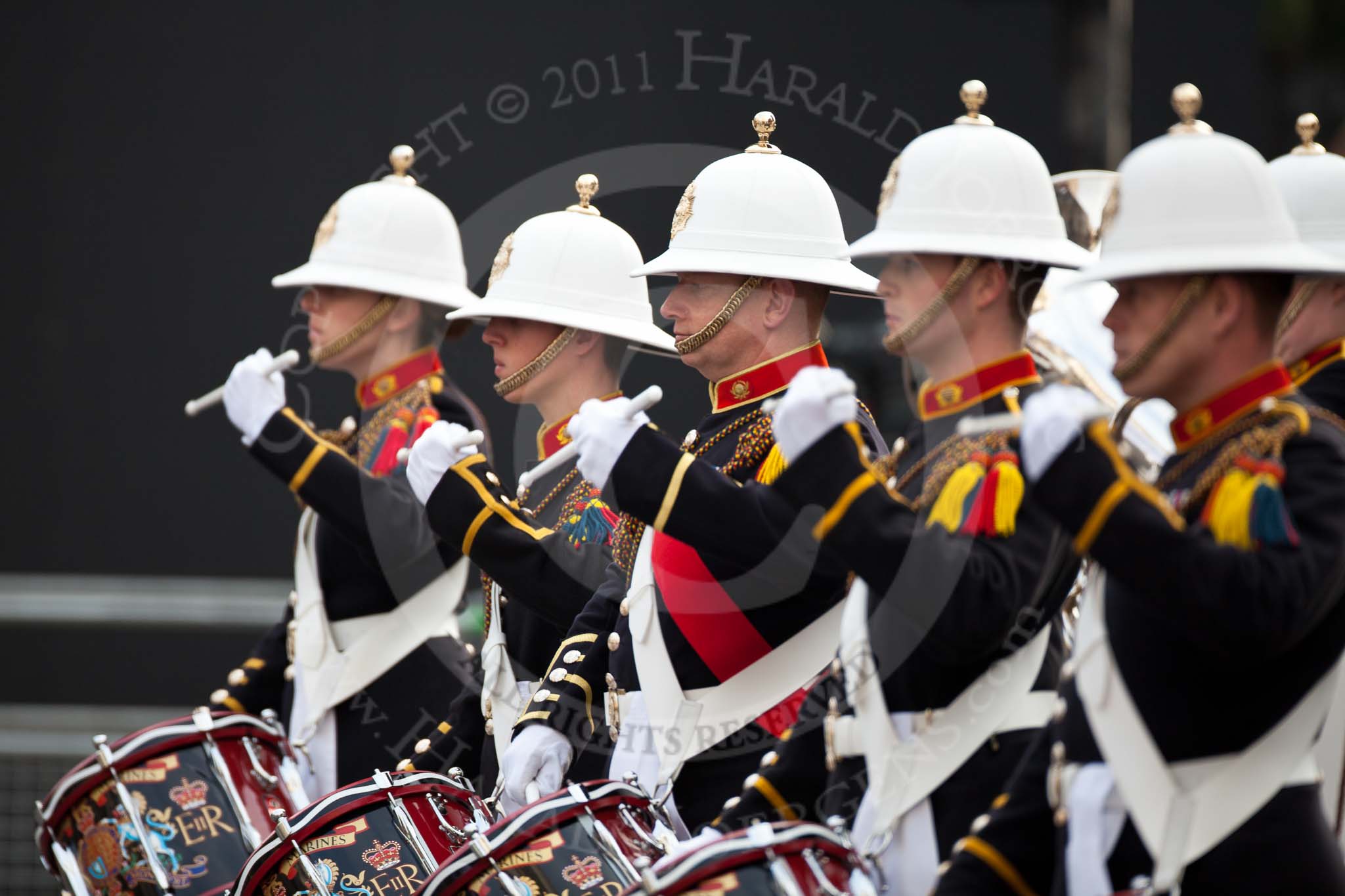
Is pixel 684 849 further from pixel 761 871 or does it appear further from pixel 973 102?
pixel 973 102

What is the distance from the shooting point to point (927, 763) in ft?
9.56

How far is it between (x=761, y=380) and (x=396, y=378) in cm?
174

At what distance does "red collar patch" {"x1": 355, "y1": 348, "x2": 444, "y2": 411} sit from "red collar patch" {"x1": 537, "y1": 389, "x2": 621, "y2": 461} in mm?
675

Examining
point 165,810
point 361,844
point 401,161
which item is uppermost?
point 401,161

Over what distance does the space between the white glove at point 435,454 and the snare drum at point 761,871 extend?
156cm

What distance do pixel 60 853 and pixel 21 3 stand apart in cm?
443

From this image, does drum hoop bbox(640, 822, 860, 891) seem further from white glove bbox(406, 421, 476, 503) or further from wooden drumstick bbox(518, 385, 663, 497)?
white glove bbox(406, 421, 476, 503)

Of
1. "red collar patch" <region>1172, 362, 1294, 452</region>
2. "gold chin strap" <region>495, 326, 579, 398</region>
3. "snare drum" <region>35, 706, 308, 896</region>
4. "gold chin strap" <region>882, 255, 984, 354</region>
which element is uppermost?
"gold chin strap" <region>882, 255, 984, 354</region>

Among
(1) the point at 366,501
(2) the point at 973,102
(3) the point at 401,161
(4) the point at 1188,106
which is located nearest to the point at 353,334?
(3) the point at 401,161

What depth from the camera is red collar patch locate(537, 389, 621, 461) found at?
4.59 metres

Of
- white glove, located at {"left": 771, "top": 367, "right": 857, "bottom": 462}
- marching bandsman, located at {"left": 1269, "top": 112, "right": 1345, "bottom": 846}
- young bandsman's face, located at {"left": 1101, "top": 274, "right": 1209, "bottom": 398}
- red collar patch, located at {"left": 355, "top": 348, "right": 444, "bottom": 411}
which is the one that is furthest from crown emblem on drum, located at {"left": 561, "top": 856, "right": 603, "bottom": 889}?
red collar patch, located at {"left": 355, "top": 348, "right": 444, "bottom": 411}

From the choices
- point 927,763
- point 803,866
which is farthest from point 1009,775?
point 803,866

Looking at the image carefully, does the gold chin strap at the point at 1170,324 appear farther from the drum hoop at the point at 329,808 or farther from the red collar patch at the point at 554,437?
the red collar patch at the point at 554,437

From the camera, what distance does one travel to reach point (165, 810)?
4.33 metres
